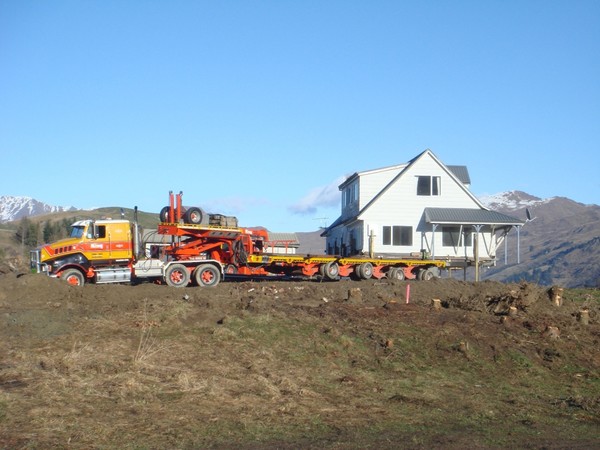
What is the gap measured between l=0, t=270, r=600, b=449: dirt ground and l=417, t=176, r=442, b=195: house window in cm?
2169

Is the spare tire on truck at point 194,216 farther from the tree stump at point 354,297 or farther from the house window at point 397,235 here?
the house window at point 397,235

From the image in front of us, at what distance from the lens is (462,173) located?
49.2 m

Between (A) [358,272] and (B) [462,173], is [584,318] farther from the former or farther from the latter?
(B) [462,173]

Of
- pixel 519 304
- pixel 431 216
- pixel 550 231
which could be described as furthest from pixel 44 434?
pixel 550 231

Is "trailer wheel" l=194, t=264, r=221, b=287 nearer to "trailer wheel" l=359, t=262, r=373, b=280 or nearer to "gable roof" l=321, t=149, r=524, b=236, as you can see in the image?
"trailer wheel" l=359, t=262, r=373, b=280

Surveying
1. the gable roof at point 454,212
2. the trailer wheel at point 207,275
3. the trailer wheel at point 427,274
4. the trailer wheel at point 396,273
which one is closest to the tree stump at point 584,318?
the trailer wheel at point 396,273

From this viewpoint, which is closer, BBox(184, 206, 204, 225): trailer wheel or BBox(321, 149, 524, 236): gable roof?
BBox(184, 206, 204, 225): trailer wheel

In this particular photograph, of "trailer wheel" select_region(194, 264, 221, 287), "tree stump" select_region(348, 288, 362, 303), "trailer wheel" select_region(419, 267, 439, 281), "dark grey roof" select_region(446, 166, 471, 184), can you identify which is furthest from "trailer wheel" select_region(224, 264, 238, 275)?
"dark grey roof" select_region(446, 166, 471, 184)

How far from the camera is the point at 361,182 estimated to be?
44.8 m

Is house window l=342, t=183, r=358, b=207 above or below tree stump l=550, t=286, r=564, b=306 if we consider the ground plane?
above

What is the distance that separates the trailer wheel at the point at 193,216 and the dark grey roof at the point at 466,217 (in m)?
17.7

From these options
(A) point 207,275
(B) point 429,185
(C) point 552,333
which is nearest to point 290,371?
(C) point 552,333

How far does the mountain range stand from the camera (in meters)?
78.4

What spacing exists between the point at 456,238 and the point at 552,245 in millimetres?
78852
